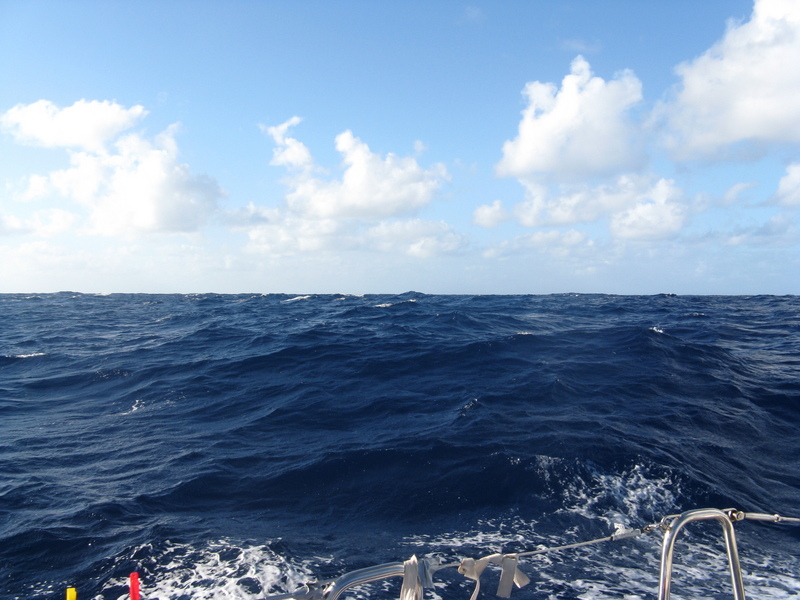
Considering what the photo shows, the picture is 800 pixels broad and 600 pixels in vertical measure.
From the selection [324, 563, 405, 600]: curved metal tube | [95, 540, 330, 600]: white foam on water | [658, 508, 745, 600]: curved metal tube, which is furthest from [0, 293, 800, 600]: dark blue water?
[324, 563, 405, 600]: curved metal tube

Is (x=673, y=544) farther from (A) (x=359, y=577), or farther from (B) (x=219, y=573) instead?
(B) (x=219, y=573)

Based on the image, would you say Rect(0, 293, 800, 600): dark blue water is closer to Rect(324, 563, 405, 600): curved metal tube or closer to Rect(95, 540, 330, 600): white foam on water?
Rect(95, 540, 330, 600): white foam on water

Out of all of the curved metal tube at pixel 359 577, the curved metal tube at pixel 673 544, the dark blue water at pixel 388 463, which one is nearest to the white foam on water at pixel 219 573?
the dark blue water at pixel 388 463

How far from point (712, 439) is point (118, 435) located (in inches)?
533

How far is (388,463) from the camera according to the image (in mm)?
9141

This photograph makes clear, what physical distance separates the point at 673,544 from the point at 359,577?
2457mm

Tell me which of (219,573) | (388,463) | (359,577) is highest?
(359,577)

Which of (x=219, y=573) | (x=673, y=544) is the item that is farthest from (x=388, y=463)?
(x=673, y=544)

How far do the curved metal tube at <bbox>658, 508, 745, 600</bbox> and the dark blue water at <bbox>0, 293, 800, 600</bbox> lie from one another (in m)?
2.16

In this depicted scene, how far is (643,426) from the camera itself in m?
10.7

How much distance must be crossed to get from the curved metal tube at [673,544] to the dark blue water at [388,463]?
2.16m

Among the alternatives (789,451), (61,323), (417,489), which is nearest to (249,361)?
(417,489)

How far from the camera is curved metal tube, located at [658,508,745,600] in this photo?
3598mm

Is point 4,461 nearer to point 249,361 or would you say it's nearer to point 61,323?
point 249,361
